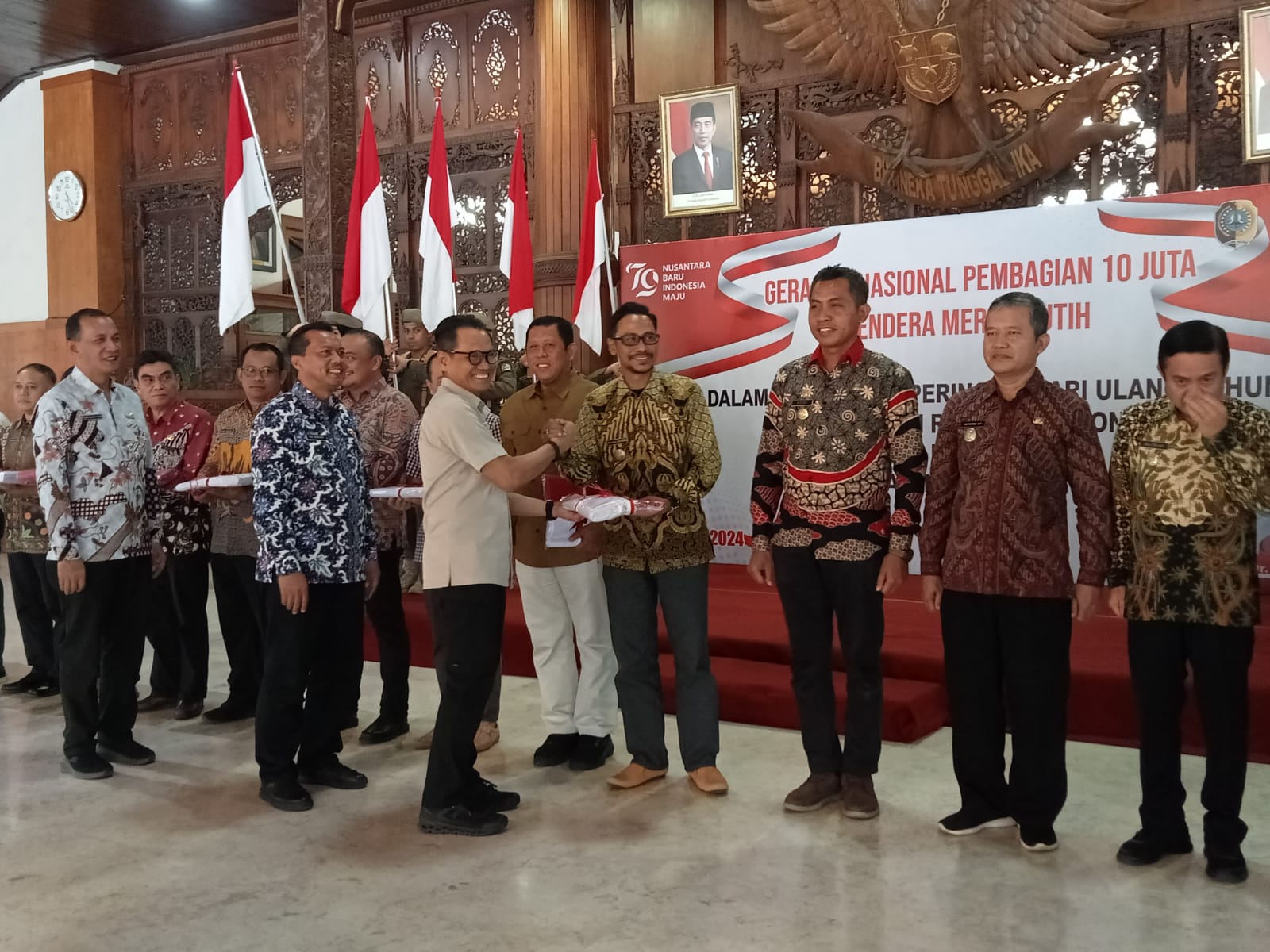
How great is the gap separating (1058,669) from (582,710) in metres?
1.49

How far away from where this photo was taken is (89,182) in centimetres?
886

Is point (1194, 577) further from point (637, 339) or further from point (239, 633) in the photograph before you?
point (239, 633)

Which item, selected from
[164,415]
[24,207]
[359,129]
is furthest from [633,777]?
[24,207]

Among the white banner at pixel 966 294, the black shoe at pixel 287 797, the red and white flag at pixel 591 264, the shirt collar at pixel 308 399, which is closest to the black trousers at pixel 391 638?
the black shoe at pixel 287 797

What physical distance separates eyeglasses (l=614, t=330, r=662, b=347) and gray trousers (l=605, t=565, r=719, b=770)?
0.65 metres

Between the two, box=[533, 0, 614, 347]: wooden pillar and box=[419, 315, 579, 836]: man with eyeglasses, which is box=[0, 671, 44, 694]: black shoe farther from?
box=[533, 0, 614, 347]: wooden pillar

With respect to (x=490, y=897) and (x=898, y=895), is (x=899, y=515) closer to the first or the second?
(x=898, y=895)

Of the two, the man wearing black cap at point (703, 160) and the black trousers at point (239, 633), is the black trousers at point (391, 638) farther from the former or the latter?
the man wearing black cap at point (703, 160)

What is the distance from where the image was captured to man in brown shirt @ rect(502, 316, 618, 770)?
11.4 feet

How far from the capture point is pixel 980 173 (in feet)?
19.1

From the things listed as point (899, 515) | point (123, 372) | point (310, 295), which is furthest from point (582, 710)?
point (123, 372)

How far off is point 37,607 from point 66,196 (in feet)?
18.3

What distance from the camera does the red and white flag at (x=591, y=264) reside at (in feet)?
21.0

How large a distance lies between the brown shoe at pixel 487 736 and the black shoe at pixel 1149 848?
1.93 metres
